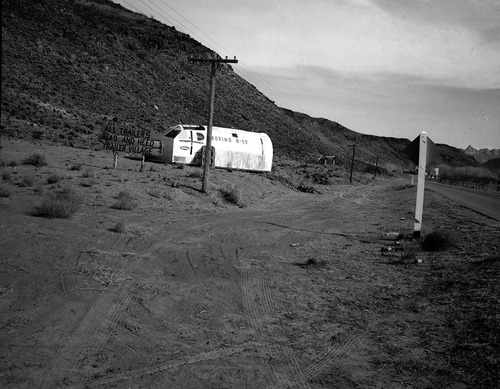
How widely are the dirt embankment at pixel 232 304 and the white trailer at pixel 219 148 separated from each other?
13.0m

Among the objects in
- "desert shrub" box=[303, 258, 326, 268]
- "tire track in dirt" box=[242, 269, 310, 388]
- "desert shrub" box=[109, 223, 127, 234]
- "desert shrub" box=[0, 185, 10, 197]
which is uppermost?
"desert shrub" box=[0, 185, 10, 197]

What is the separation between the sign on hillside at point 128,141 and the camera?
21875 millimetres

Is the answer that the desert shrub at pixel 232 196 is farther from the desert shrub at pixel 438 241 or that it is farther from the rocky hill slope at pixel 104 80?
the rocky hill slope at pixel 104 80

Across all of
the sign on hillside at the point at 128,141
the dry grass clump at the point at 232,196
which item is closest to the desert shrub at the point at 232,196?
the dry grass clump at the point at 232,196

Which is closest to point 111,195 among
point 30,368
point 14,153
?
point 14,153

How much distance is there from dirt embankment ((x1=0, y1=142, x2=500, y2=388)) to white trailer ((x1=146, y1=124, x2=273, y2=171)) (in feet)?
42.7

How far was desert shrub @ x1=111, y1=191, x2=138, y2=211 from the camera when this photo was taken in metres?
15.9

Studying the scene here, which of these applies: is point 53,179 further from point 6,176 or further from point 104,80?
point 104,80

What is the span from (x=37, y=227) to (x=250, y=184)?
17611 millimetres

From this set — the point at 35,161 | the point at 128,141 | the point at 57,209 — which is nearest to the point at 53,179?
the point at 35,161

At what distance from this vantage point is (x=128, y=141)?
74.0 ft

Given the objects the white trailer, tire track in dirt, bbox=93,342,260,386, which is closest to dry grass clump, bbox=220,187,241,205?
the white trailer

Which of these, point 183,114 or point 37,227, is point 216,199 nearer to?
point 37,227

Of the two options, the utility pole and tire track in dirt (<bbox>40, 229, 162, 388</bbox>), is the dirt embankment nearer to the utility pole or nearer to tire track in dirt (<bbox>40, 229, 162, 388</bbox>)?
tire track in dirt (<bbox>40, 229, 162, 388</bbox>)
